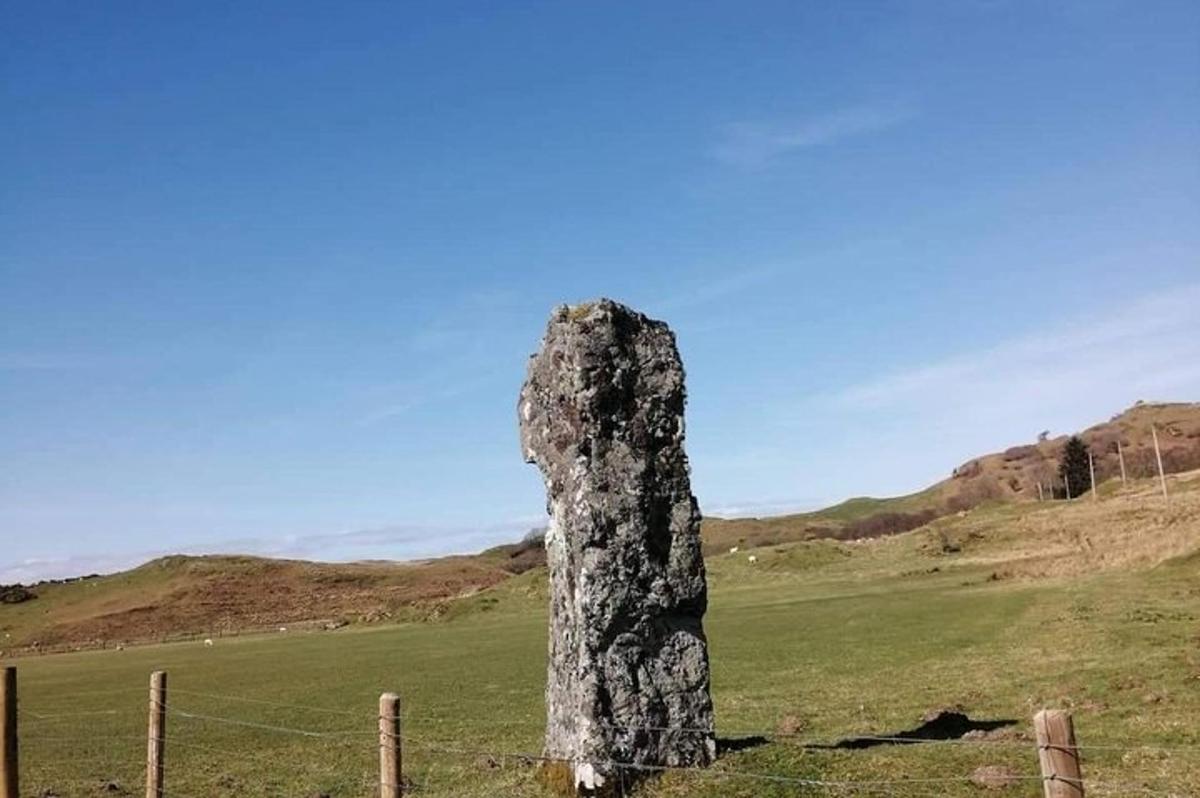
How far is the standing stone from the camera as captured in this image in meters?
13.1

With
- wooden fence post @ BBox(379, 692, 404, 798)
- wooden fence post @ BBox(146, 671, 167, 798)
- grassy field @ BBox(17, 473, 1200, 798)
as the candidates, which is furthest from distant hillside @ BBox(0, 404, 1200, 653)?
wooden fence post @ BBox(379, 692, 404, 798)

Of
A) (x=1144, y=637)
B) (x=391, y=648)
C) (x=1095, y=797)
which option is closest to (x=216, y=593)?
(x=391, y=648)

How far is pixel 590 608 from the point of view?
13180 mm

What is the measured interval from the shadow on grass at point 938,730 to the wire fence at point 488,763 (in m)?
0.05

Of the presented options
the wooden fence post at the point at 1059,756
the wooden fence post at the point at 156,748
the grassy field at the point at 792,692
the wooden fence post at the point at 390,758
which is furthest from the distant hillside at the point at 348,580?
the wooden fence post at the point at 1059,756

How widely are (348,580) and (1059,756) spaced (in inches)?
4828

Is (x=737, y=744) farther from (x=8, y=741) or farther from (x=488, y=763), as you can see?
(x=8, y=741)

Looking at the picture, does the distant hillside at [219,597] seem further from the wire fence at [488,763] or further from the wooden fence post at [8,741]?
the wooden fence post at [8,741]

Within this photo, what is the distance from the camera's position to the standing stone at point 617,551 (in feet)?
43.0

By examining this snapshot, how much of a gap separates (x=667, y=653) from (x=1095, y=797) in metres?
5.21

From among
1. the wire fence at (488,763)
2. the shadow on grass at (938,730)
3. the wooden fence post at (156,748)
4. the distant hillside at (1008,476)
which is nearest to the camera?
the wire fence at (488,763)

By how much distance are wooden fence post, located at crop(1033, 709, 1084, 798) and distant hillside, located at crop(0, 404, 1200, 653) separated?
71331mm

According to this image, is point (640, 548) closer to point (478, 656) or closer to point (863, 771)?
point (863, 771)

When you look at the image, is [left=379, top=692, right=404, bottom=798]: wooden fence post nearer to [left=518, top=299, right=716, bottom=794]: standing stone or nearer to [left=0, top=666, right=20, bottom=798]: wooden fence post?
[left=518, top=299, right=716, bottom=794]: standing stone
